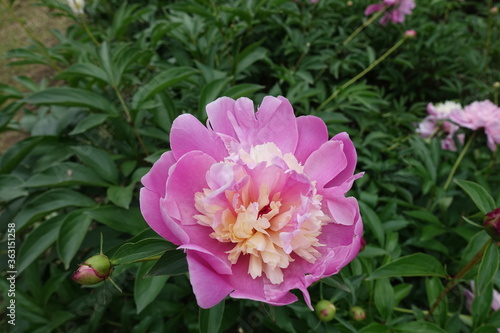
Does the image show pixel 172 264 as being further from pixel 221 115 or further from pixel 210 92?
pixel 210 92

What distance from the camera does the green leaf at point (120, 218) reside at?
30.1 inches

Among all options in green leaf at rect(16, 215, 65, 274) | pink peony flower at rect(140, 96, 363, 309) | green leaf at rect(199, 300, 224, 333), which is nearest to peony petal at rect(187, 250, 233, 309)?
pink peony flower at rect(140, 96, 363, 309)

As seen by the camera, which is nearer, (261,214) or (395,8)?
(261,214)

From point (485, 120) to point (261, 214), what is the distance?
0.95m

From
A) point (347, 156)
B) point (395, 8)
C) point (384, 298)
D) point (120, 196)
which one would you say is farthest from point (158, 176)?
point (395, 8)

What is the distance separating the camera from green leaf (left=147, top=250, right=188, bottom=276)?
17.8 inches

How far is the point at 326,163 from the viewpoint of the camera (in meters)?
0.51

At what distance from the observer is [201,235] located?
495 millimetres

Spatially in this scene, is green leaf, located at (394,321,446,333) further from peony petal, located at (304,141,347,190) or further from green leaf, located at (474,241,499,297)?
peony petal, located at (304,141,347,190)

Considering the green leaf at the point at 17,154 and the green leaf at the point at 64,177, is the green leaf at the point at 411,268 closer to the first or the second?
the green leaf at the point at 64,177

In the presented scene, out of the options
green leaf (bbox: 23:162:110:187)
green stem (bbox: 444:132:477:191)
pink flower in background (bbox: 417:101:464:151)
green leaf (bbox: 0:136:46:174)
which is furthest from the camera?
pink flower in background (bbox: 417:101:464:151)

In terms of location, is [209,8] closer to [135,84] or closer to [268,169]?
[135,84]

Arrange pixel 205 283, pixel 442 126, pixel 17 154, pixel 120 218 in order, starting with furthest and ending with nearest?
pixel 442 126 < pixel 17 154 < pixel 120 218 < pixel 205 283

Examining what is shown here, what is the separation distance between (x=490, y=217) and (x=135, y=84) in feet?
3.76
